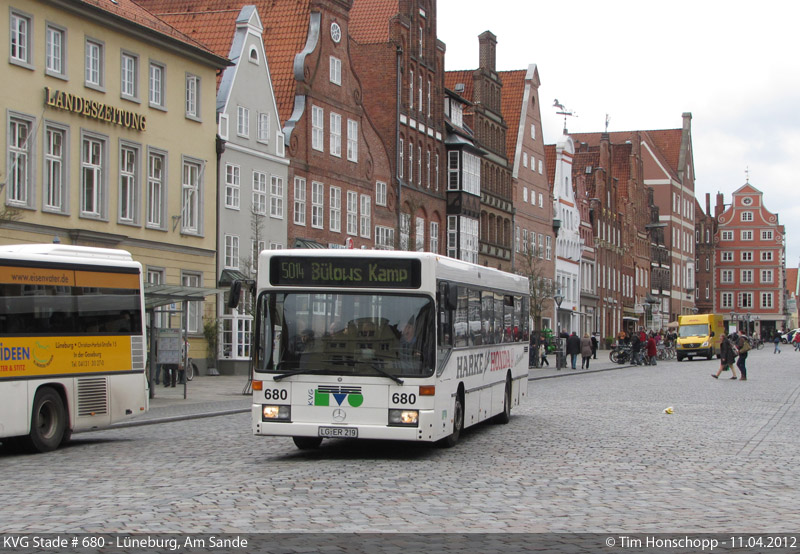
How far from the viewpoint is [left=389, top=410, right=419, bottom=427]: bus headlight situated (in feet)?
52.9

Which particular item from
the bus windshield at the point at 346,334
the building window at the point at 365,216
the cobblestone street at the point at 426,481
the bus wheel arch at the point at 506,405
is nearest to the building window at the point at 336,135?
the building window at the point at 365,216

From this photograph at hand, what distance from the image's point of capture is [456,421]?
715 inches

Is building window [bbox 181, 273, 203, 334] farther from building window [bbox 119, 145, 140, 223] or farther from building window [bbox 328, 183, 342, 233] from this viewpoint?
building window [bbox 328, 183, 342, 233]

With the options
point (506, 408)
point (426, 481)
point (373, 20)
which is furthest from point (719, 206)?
point (426, 481)

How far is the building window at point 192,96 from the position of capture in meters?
43.4

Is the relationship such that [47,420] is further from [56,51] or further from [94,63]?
[94,63]

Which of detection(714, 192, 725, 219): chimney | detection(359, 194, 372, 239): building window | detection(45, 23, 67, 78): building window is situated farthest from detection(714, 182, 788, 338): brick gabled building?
detection(45, 23, 67, 78): building window

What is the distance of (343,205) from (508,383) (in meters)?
31.8

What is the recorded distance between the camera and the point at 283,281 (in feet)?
54.6

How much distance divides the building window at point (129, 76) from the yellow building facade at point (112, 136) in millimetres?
32

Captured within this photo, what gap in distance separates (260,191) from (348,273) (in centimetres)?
3184

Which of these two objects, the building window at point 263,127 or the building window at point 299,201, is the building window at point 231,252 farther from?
the building window at point 299,201

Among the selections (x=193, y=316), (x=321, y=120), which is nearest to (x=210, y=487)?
(x=193, y=316)

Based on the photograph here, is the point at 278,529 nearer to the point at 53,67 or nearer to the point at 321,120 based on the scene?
the point at 53,67
